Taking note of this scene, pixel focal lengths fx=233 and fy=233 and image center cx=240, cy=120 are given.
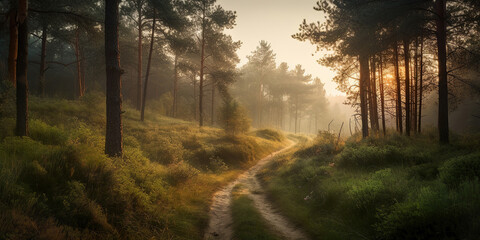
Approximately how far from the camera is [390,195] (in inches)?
265

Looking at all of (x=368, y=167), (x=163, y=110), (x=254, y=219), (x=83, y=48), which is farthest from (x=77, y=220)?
(x=83, y=48)

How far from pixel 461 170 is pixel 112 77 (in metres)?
11.6

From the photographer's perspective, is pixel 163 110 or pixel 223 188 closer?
pixel 223 188

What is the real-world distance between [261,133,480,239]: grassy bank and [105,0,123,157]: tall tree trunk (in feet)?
23.8

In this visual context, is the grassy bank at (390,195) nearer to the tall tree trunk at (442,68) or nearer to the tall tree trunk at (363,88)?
the tall tree trunk at (442,68)

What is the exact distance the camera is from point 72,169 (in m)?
5.93

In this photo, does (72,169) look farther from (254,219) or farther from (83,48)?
(83,48)

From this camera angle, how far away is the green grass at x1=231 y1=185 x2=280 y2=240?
6.81 meters

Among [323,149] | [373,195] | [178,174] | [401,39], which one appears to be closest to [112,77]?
[178,174]

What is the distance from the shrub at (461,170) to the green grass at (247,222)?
5.16 metres

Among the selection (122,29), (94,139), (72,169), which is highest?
(122,29)

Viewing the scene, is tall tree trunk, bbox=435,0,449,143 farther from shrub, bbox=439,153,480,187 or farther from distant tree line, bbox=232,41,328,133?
distant tree line, bbox=232,41,328,133

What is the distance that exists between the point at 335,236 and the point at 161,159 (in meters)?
10.3

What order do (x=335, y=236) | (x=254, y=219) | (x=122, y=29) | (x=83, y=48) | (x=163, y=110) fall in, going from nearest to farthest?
(x=335, y=236) → (x=254, y=219) → (x=122, y=29) → (x=83, y=48) → (x=163, y=110)
